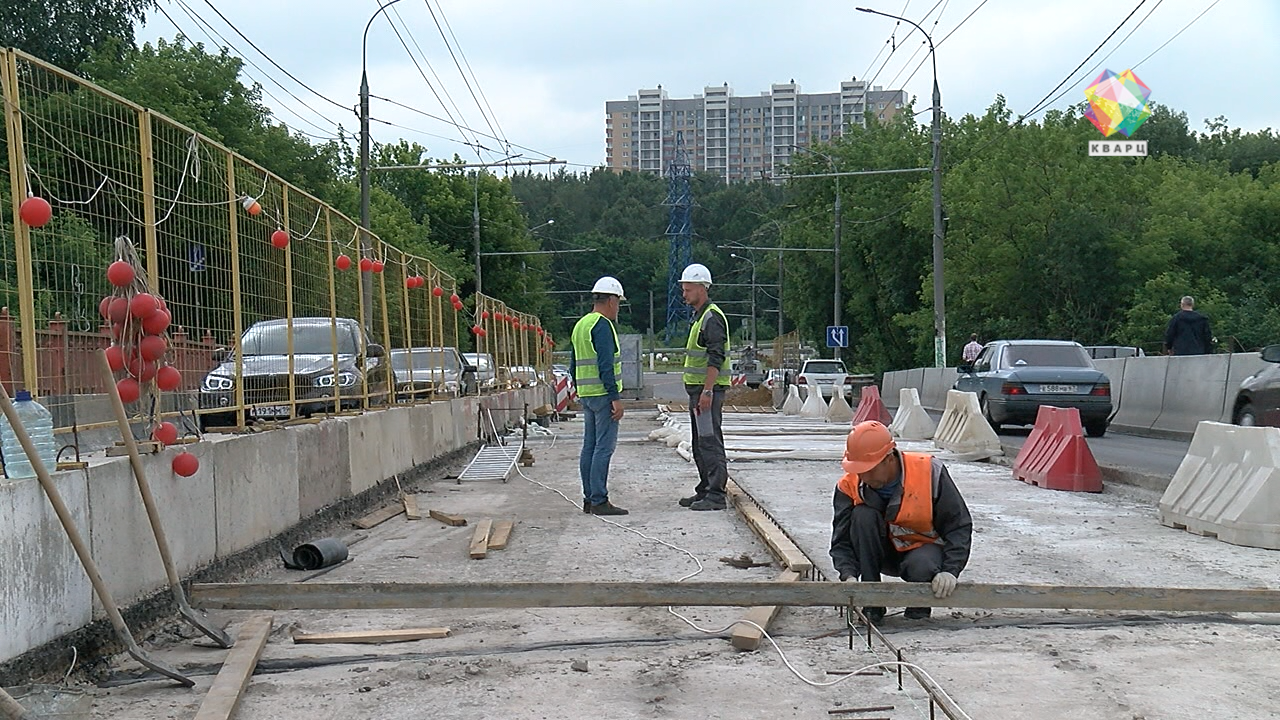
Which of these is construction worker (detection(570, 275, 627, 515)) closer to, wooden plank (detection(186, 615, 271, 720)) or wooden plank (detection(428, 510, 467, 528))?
wooden plank (detection(428, 510, 467, 528))

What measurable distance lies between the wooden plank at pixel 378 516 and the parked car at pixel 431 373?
9.21 feet

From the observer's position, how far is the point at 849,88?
9075 centimetres

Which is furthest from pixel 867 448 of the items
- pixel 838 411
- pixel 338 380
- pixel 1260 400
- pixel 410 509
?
pixel 838 411

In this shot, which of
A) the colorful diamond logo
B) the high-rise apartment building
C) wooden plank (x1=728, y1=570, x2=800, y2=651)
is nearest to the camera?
wooden plank (x1=728, y1=570, x2=800, y2=651)

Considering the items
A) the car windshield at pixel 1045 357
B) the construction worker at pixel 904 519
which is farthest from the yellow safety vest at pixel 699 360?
the car windshield at pixel 1045 357

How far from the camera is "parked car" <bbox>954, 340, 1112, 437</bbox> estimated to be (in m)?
19.2

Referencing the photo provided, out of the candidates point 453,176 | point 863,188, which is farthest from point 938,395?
point 453,176

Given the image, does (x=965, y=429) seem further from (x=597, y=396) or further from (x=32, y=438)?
(x=32, y=438)

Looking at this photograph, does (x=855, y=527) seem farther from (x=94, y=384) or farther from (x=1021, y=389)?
(x=1021, y=389)

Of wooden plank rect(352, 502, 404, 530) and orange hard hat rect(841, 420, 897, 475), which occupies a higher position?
orange hard hat rect(841, 420, 897, 475)

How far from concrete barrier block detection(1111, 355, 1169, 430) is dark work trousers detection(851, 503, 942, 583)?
16.5 m

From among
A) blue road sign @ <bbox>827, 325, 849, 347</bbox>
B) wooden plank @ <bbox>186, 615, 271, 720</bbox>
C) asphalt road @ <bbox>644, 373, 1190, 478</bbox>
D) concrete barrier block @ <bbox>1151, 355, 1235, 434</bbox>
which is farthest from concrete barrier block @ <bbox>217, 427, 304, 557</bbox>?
blue road sign @ <bbox>827, 325, 849, 347</bbox>

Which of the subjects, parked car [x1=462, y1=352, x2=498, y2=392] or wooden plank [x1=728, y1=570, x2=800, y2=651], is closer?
wooden plank [x1=728, y1=570, x2=800, y2=651]

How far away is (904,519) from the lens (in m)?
5.87
